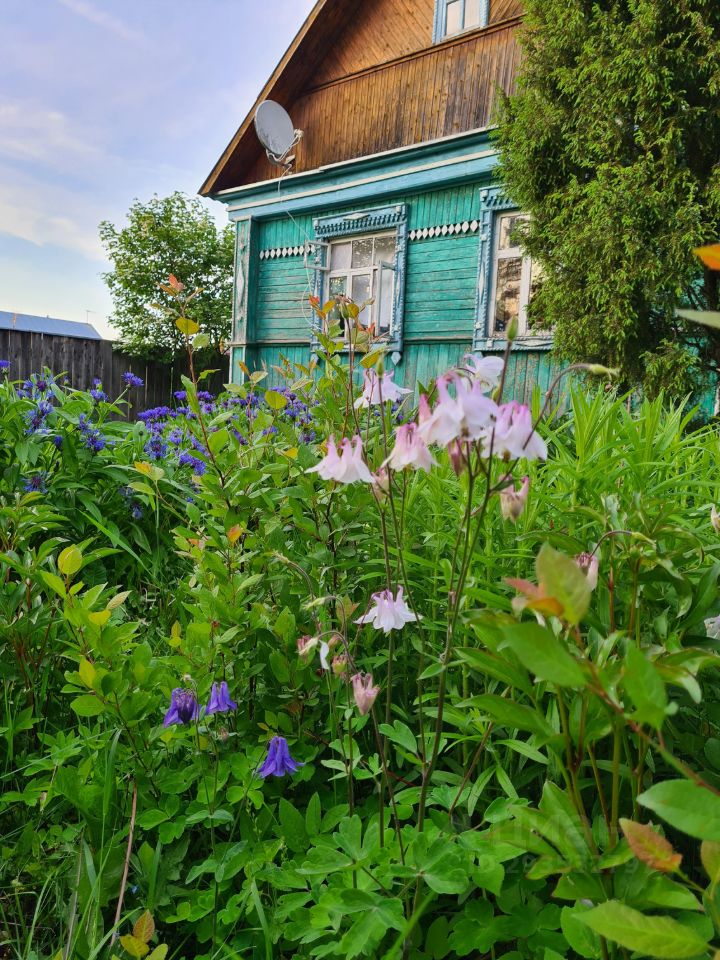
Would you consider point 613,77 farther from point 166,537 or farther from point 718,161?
point 166,537

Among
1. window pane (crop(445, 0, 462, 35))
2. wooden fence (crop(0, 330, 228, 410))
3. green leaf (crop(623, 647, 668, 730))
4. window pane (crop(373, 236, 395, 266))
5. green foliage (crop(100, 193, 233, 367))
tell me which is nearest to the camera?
green leaf (crop(623, 647, 668, 730))

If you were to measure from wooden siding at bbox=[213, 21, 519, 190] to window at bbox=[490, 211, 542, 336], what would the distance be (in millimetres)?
1145

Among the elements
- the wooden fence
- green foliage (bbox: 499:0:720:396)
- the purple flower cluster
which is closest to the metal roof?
the wooden fence

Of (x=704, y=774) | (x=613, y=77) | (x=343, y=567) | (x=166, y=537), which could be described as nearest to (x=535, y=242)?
(x=613, y=77)

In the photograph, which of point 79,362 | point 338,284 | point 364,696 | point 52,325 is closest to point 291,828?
point 364,696

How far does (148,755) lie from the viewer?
57.5 inches

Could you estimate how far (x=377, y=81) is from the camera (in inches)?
Result: 360

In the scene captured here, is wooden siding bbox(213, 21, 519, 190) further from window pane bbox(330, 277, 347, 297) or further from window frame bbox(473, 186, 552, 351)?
window pane bbox(330, 277, 347, 297)

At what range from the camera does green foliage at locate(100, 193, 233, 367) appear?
18944 millimetres

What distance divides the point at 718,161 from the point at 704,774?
5371 mm

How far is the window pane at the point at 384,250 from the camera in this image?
912 centimetres

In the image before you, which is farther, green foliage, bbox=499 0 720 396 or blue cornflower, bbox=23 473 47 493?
green foliage, bbox=499 0 720 396

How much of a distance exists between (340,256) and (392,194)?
119 centimetres

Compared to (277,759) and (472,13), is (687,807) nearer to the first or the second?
(277,759)
